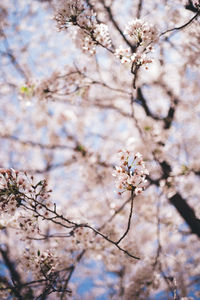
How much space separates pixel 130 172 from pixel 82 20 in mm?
1718

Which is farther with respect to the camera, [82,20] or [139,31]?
[82,20]

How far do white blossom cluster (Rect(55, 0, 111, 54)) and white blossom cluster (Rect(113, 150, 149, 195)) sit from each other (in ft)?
4.34

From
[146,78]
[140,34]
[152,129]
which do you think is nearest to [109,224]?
[152,129]

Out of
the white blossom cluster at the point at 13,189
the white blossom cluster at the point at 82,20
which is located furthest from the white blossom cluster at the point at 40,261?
the white blossom cluster at the point at 82,20

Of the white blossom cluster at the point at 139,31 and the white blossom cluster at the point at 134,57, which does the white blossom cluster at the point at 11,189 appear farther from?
the white blossom cluster at the point at 139,31

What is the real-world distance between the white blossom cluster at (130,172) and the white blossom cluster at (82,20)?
52.1 inches

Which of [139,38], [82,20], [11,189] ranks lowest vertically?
[11,189]

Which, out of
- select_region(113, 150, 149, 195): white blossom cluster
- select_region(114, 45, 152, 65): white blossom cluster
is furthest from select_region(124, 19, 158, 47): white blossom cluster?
select_region(113, 150, 149, 195): white blossom cluster

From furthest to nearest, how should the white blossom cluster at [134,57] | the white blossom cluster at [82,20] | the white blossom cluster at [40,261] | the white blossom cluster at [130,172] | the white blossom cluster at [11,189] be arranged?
the white blossom cluster at [40,261] → the white blossom cluster at [82,20] → the white blossom cluster at [134,57] → the white blossom cluster at [11,189] → the white blossom cluster at [130,172]

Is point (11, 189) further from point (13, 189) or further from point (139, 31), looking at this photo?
point (139, 31)

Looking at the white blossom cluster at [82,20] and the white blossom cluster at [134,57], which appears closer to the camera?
the white blossom cluster at [134,57]

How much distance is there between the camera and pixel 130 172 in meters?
1.74

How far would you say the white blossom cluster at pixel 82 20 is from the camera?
2275 mm

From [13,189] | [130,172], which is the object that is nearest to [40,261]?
[13,189]
